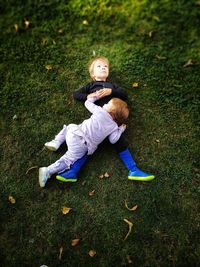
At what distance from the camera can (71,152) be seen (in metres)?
4.61

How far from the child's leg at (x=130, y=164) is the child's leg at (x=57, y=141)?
2.62ft

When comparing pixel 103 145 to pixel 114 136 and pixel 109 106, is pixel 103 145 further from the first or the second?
pixel 109 106

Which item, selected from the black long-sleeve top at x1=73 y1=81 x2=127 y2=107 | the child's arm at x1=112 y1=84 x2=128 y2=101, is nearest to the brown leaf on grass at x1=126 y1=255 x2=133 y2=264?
the black long-sleeve top at x1=73 y1=81 x2=127 y2=107

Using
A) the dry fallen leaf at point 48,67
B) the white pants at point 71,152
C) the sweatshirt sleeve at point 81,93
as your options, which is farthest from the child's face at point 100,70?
the white pants at point 71,152

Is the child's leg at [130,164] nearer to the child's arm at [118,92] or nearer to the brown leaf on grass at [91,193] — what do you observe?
the brown leaf on grass at [91,193]

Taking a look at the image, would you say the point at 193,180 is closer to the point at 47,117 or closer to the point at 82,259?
the point at 82,259

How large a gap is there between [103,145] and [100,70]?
47.4 inches

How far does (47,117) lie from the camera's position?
17.0 ft

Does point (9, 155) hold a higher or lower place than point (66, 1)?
lower

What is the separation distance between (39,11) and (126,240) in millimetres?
4458

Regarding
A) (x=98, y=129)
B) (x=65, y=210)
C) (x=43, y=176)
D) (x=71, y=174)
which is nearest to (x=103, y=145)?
(x=98, y=129)

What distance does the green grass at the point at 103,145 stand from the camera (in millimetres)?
4246

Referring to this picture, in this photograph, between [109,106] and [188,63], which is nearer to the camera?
[109,106]

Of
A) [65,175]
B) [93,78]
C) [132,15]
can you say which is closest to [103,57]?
[93,78]
